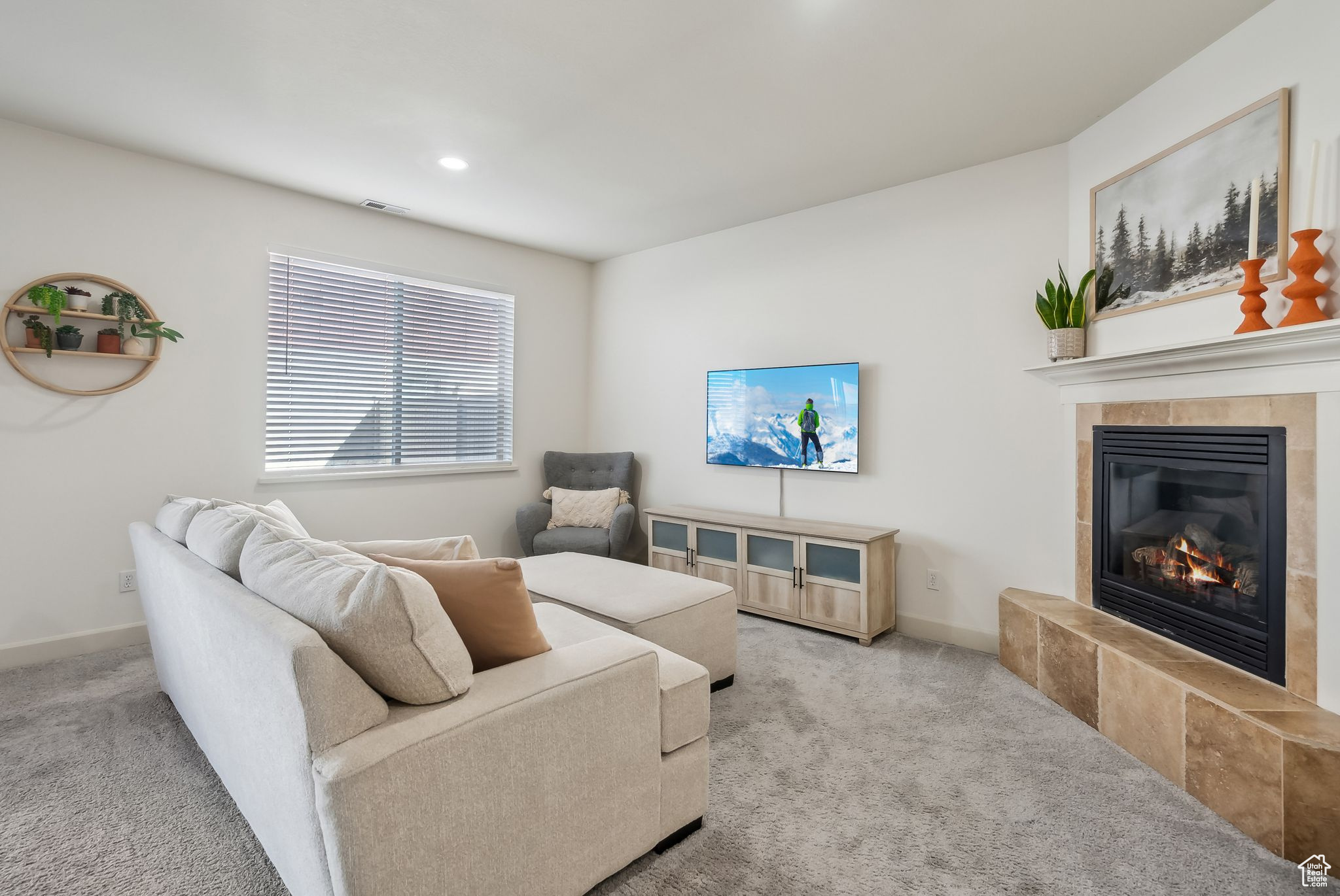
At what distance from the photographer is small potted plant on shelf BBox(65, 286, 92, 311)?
3016 mm

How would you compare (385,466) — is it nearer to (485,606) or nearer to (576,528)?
(576,528)

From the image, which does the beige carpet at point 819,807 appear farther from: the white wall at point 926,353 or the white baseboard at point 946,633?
the white wall at point 926,353

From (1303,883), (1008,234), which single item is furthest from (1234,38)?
(1303,883)

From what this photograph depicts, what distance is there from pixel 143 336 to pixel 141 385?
0.84 feet

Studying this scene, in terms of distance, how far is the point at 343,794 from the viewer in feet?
3.52

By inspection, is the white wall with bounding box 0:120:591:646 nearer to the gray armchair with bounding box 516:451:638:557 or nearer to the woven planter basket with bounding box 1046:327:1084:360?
the gray armchair with bounding box 516:451:638:557

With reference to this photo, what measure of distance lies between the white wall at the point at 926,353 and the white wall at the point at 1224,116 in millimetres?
228

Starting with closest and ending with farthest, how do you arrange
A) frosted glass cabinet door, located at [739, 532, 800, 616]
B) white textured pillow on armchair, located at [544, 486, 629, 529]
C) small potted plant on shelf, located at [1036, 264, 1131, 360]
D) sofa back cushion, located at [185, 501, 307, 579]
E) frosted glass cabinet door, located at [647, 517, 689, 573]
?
1. sofa back cushion, located at [185, 501, 307, 579]
2. small potted plant on shelf, located at [1036, 264, 1131, 360]
3. frosted glass cabinet door, located at [739, 532, 800, 616]
4. frosted glass cabinet door, located at [647, 517, 689, 573]
5. white textured pillow on armchair, located at [544, 486, 629, 529]

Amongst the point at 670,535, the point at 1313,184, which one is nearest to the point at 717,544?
the point at 670,535

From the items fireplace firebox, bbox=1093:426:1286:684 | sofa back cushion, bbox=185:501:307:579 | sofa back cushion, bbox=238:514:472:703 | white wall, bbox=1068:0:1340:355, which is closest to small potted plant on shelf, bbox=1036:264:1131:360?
white wall, bbox=1068:0:1340:355

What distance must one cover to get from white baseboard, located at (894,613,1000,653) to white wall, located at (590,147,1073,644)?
0.01 metres

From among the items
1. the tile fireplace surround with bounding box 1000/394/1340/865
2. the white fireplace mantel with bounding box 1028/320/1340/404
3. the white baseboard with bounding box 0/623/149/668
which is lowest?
the white baseboard with bounding box 0/623/149/668

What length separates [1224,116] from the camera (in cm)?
226

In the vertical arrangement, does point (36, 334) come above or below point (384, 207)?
below
